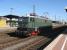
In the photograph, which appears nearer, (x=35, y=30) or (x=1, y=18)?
(x=35, y=30)

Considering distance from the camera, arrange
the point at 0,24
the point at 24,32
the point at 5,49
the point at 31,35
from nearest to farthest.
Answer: the point at 5,49 < the point at 24,32 < the point at 31,35 < the point at 0,24

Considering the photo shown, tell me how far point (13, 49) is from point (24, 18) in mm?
14011

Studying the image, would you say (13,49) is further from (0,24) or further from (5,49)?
(0,24)

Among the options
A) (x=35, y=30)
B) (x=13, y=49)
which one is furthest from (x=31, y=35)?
(x=13, y=49)

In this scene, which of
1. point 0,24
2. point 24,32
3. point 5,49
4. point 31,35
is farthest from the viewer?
point 0,24

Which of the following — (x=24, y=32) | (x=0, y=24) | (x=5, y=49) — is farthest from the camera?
(x=0, y=24)

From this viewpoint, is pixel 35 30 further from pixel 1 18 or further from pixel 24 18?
pixel 1 18

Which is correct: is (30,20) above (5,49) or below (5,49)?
above

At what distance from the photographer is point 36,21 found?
34.3m

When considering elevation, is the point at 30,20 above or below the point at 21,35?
above

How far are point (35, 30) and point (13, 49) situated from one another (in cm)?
1537

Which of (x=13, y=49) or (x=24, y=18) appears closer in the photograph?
(x=13, y=49)

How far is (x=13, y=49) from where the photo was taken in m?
18.3

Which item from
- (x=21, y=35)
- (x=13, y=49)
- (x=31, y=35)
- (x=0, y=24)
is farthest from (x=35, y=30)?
(x=0, y=24)
